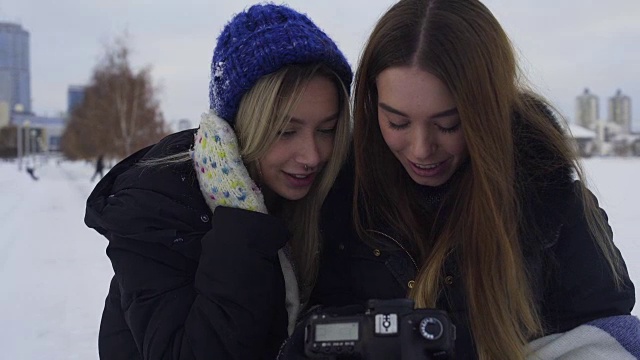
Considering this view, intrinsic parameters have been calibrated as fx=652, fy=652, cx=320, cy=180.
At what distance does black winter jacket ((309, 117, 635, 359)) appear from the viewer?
154 cm

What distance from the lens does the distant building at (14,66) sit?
83.1m

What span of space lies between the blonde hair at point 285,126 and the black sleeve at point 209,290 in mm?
226

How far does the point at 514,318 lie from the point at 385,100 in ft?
2.05

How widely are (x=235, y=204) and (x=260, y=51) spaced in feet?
1.38

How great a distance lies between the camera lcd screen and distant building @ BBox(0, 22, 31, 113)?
87.9m

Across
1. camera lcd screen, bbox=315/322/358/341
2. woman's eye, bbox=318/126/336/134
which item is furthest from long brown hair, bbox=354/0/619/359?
camera lcd screen, bbox=315/322/358/341

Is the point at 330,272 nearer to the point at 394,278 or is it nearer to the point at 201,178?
the point at 394,278

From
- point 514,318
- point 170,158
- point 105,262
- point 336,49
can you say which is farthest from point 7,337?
point 514,318

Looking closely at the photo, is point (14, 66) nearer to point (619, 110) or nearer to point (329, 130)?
point (619, 110)

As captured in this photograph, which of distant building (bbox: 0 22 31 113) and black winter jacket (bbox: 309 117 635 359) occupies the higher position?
distant building (bbox: 0 22 31 113)

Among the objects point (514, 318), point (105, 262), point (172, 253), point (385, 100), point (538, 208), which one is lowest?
point (105, 262)

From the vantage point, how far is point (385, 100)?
5.50 feet

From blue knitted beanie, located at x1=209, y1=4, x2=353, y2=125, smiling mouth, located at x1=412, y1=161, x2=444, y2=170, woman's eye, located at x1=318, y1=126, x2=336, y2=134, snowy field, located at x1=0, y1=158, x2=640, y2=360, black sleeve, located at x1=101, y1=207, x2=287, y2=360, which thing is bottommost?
snowy field, located at x1=0, y1=158, x2=640, y2=360

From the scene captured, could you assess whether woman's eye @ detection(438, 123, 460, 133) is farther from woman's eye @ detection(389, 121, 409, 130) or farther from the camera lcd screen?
the camera lcd screen
